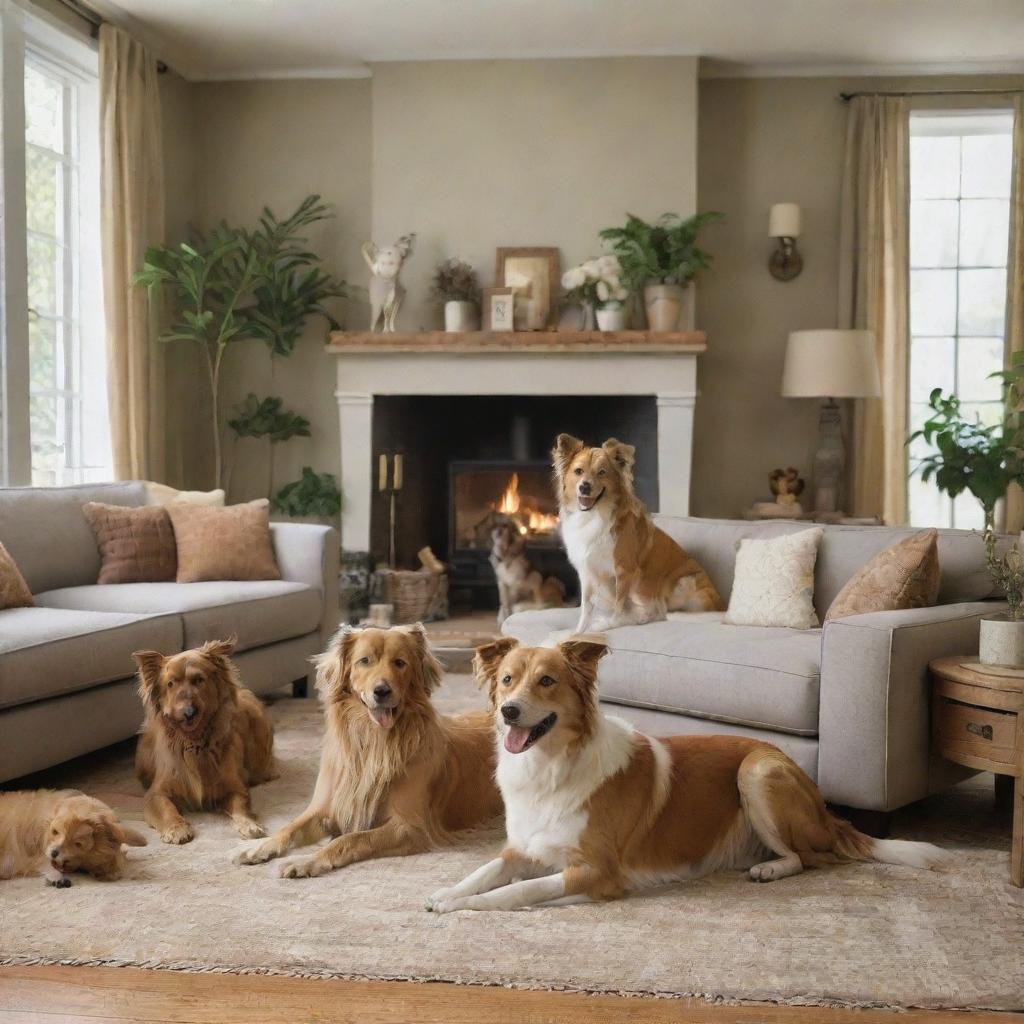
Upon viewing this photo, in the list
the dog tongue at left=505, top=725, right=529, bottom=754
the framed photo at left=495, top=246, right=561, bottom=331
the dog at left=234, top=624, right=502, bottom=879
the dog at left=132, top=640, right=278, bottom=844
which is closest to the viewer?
the dog tongue at left=505, top=725, right=529, bottom=754

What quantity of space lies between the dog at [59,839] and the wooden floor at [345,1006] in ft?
1.50

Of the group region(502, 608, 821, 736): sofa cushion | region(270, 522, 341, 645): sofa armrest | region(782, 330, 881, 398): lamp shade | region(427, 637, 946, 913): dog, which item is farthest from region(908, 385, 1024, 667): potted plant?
region(427, 637, 946, 913): dog

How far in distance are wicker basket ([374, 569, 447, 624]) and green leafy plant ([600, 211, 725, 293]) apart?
1.81 m

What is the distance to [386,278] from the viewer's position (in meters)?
6.03

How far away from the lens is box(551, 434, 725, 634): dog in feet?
12.3

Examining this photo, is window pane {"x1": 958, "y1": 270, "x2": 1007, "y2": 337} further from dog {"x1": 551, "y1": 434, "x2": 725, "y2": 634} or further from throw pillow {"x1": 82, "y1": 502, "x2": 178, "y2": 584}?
throw pillow {"x1": 82, "y1": 502, "x2": 178, "y2": 584}

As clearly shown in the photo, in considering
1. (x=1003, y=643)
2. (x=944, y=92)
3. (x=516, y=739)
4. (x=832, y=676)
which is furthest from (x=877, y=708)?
(x=944, y=92)

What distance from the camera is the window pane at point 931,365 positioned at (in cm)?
638

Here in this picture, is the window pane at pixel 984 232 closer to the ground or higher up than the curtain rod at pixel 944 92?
closer to the ground

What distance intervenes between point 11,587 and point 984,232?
5216 mm

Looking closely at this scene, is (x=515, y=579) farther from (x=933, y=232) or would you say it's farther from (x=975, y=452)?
(x=933, y=232)

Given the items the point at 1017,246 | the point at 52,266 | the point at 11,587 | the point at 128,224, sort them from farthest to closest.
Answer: the point at 1017,246 → the point at 128,224 → the point at 52,266 → the point at 11,587

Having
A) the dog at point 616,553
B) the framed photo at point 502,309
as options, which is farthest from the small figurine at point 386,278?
the dog at point 616,553

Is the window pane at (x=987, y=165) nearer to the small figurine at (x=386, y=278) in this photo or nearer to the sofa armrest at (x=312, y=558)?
the small figurine at (x=386, y=278)
